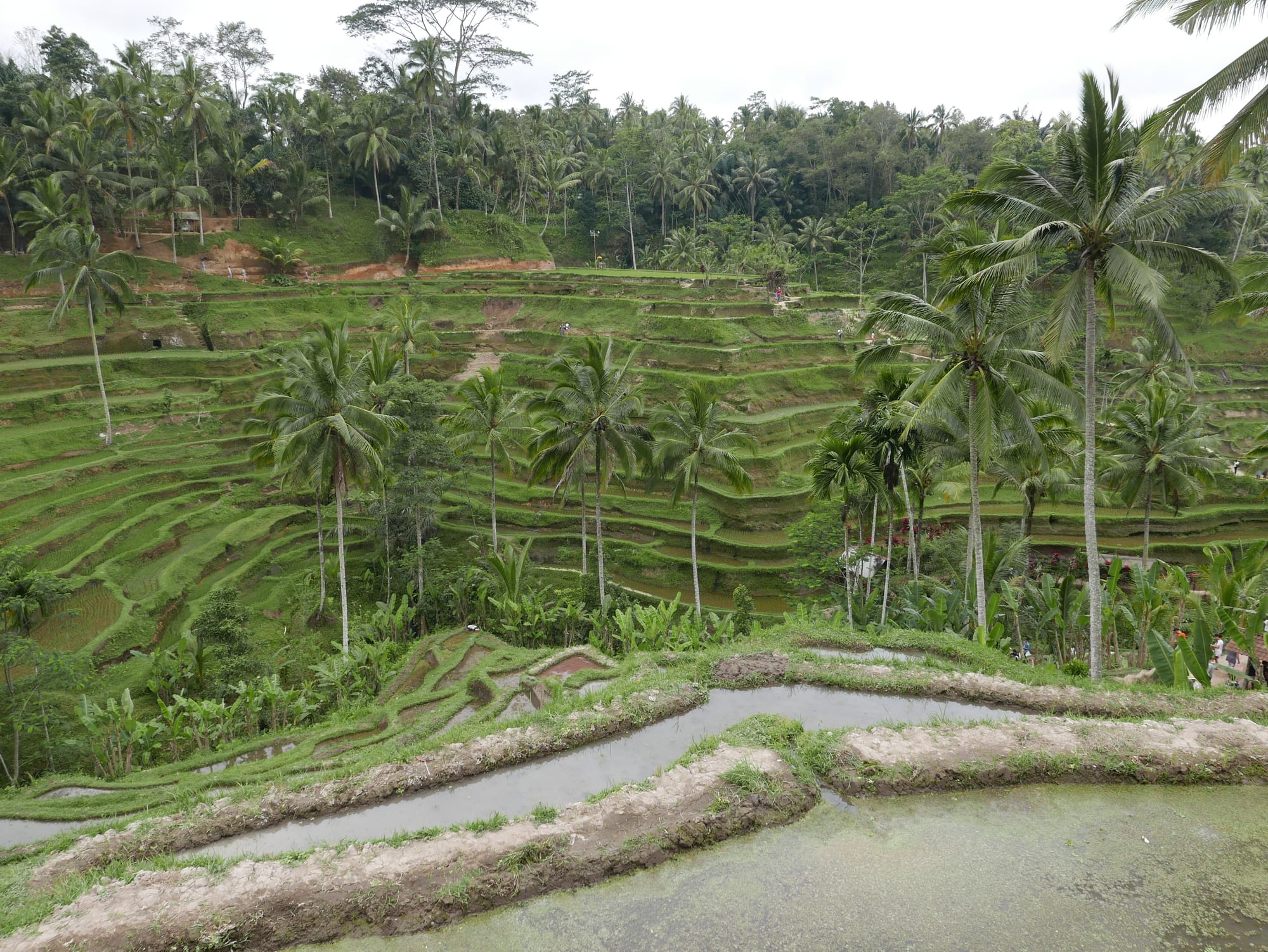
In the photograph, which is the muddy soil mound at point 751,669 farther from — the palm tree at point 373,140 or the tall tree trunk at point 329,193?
the tall tree trunk at point 329,193

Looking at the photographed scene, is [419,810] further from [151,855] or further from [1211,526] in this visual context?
[1211,526]

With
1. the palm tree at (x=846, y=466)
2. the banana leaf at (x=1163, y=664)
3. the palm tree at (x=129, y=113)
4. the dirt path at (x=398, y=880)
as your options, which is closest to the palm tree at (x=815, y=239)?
the palm tree at (x=846, y=466)

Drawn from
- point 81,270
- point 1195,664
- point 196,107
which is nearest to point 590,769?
point 1195,664

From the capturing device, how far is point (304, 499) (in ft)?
102

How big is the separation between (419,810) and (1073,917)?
8.38 meters

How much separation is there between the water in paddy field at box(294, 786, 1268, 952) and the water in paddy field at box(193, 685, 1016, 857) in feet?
7.32

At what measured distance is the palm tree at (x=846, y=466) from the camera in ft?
65.7

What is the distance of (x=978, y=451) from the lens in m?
16.8

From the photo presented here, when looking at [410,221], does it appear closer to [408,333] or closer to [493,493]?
[408,333]

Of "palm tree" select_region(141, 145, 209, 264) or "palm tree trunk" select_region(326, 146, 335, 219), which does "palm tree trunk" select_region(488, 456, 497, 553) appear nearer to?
"palm tree" select_region(141, 145, 209, 264)

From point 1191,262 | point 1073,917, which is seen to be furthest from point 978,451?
point 1073,917

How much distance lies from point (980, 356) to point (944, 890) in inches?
408

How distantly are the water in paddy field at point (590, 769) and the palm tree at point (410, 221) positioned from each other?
→ 47140mm

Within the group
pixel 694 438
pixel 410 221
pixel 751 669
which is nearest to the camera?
pixel 751 669
